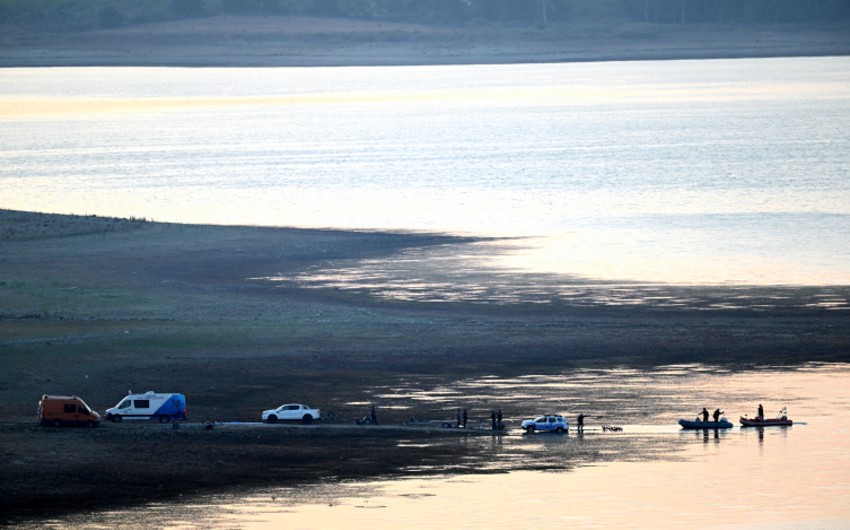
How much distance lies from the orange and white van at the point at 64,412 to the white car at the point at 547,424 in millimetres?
13063

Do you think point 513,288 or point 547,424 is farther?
point 513,288

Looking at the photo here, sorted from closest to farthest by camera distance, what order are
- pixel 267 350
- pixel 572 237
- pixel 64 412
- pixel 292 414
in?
pixel 64 412
pixel 292 414
pixel 267 350
pixel 572 237

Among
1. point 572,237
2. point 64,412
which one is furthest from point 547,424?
point 572,237

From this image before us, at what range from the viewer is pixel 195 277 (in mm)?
79062

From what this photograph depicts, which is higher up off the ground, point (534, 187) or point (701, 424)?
point (534, 187)

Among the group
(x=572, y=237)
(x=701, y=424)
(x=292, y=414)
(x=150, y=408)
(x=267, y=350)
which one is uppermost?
(x=572, y=237)

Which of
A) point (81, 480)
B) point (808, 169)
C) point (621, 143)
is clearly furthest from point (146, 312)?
point (621, 143)

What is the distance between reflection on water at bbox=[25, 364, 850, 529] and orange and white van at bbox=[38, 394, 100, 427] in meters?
7.79

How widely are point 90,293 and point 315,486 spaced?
31.8m

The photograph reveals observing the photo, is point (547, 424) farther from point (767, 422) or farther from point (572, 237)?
point (572, 237)

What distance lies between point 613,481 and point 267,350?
20692 millimetres

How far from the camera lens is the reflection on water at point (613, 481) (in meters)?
41.0

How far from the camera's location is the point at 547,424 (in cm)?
4919

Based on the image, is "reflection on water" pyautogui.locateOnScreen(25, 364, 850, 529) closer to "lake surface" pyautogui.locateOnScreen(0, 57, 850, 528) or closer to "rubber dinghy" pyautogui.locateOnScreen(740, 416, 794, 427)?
"lake surface" pyautogui.locateOnScreen(0, 57, 850, 528)
